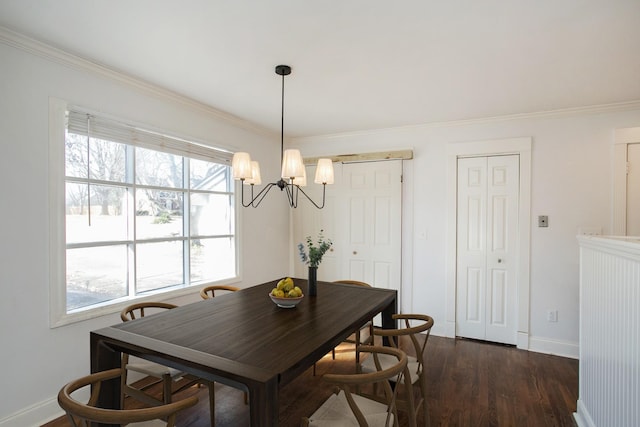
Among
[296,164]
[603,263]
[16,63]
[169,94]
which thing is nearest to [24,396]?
[16,63]

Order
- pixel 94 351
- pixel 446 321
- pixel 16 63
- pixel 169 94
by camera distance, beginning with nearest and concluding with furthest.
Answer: pixel 94 351
pixel 16 63
pixel 169 94
pixel 446 321

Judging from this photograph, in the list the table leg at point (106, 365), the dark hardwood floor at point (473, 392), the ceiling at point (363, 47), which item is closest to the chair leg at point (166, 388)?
the table leg at point (106, 365)

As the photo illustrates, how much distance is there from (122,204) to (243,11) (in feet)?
5.98

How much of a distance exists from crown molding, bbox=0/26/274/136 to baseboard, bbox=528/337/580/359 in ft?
13.3

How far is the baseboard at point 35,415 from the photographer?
197 centimetres

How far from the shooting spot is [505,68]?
7.79 ft

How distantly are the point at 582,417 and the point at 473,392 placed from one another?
0.68 meters

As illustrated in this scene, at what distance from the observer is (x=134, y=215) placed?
272 centimetres

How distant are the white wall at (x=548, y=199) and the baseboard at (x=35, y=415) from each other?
3.39m

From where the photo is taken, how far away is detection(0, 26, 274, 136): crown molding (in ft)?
6.49

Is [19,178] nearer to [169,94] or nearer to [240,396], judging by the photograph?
[169,94]

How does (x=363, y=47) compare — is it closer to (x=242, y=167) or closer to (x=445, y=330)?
(x=242, y=167)

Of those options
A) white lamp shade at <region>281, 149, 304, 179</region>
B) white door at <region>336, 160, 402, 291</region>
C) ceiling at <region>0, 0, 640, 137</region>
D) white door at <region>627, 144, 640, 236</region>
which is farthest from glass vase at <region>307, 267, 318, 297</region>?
white door at <region>627, 144, 640, 236</region>

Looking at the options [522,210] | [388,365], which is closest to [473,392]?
[388,365]
